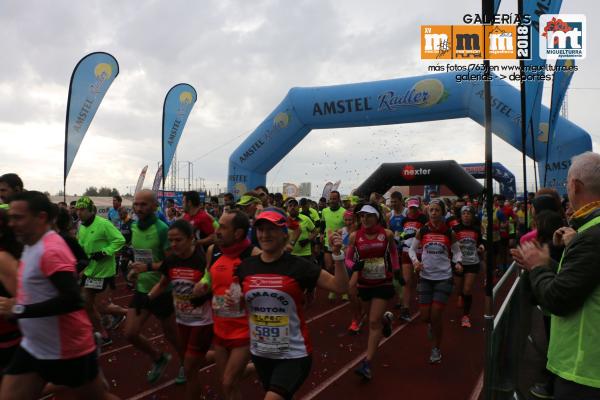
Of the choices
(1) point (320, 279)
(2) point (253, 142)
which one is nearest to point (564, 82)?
(1) point (320, 279)

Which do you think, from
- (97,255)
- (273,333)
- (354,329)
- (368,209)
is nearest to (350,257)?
(368,209)

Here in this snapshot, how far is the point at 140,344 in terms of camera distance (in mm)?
4617

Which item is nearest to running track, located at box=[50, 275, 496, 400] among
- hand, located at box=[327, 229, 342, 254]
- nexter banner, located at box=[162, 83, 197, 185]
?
hand, located at box=[327, 229, 342, 254]

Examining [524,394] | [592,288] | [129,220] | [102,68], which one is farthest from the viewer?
[129,220]

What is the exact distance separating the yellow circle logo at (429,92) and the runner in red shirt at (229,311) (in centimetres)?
1291

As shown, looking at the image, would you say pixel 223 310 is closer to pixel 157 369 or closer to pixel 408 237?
pixel 157 369

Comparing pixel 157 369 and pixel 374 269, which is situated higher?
pixel 374 269

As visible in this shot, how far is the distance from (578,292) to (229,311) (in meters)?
2.34

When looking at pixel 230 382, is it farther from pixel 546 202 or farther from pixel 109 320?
pixel 109 320

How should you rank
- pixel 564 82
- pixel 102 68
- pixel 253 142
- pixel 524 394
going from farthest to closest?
pixel 253 142, pixel 102 68, pixel 564 82, pixel 524 394

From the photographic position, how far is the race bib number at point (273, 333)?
2.90 m

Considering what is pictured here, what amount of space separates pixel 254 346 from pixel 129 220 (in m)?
8.98

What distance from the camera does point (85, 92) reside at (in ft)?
32.1

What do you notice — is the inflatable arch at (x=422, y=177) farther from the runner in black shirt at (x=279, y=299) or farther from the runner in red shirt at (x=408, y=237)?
the runner in black shirt at (x=279, y=299)
